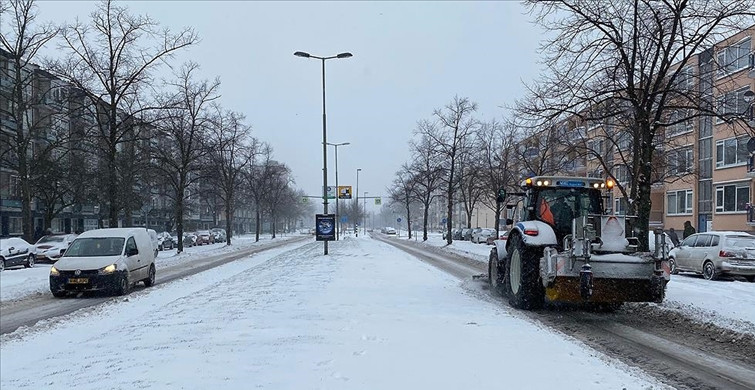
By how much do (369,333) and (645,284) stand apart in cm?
515

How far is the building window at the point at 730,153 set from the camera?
123ft

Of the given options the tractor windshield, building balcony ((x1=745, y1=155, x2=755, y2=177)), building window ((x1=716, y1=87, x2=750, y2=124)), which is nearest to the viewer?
the tractor windshield

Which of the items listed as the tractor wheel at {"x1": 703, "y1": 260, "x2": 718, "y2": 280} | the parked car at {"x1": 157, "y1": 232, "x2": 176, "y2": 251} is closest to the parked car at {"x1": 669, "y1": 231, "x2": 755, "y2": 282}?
the tractor wheel at {"x1": 703, "y1": 260, "x2": 718, "y2": 280}

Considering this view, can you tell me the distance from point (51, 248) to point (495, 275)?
24.4 meters

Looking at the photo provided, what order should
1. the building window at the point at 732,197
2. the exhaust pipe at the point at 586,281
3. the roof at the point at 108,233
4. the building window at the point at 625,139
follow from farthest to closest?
1. the building window at the point at 732,197
2. the building window at the point at 625,139
3. the roof at the point at 108,233
4. the exhaust pipe at the point at 586,281

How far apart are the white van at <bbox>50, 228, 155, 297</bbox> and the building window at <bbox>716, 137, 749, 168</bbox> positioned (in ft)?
114

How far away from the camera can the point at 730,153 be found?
129 ft

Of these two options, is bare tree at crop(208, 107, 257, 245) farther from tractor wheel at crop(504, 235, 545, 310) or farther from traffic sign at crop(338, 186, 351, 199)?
tractor wheel at crop(504, 235, 545, 310)

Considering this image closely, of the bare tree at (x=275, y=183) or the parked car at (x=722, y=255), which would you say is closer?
the parked car at (x=722, y=255)

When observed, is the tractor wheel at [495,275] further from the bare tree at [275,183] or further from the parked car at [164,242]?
the bare tree at [275,183]

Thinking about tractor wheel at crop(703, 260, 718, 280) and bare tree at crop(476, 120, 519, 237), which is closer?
tractor wheel at crop(703, 260, 718, 280)

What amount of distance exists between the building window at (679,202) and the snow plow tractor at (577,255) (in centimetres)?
3748

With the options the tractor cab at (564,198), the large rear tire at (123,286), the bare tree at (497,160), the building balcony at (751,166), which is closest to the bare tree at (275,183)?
the bare tree at (497,160)

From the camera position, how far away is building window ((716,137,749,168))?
37.4 m
